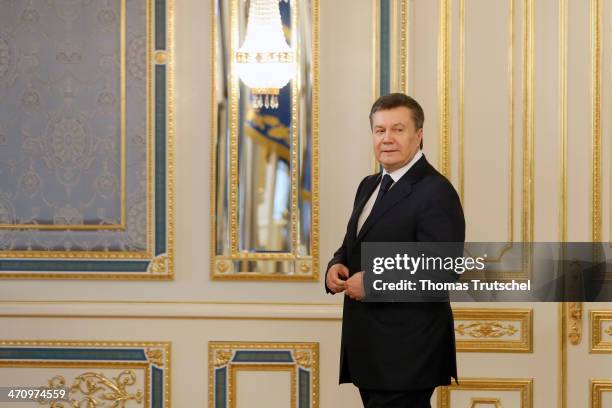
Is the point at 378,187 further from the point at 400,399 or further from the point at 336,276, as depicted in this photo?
the point at 400,399

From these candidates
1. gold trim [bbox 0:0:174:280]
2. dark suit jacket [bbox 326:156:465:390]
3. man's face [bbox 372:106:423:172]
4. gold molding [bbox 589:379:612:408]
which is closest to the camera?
dark suit jacket [bbox 326:156:465:390]

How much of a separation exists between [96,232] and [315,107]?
1081 millimetres

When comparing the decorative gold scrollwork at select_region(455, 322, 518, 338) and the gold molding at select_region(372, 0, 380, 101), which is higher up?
the gold molding at select_region(372, 0, 380, 101)

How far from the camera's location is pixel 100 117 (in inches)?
128

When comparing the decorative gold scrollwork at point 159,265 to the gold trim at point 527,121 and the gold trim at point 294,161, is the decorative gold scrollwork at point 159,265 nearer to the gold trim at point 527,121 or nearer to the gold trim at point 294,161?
the gold trim at point 294,161

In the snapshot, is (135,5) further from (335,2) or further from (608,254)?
(608,254)

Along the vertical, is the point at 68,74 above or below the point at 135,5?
below

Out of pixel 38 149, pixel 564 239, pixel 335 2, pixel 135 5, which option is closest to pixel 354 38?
pixel 335 2

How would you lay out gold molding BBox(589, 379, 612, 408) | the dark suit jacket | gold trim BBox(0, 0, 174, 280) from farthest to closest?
gold trim BBox(0, 0, 174, 280)
gold molding BBox(589, 379, 612, 408)
the dark suit jacket

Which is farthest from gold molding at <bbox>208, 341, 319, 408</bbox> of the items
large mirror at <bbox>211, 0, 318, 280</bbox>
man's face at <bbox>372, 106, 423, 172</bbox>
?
man's face at <bbox>372, 106, 423, 172</bbox>

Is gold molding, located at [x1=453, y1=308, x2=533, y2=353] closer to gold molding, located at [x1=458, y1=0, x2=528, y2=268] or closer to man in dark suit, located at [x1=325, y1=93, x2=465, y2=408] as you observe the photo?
gold molding, located at [x1=458, y1=0, x2=528, y2=268]

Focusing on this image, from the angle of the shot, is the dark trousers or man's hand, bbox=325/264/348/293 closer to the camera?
the dark trousers

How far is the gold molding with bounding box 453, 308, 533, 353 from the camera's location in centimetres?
313

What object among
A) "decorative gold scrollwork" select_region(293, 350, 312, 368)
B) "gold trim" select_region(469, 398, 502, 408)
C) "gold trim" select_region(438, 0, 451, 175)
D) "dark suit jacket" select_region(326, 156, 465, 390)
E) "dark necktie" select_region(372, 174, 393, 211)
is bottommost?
"gold trim" select_region(469, 398, 502, 408)
